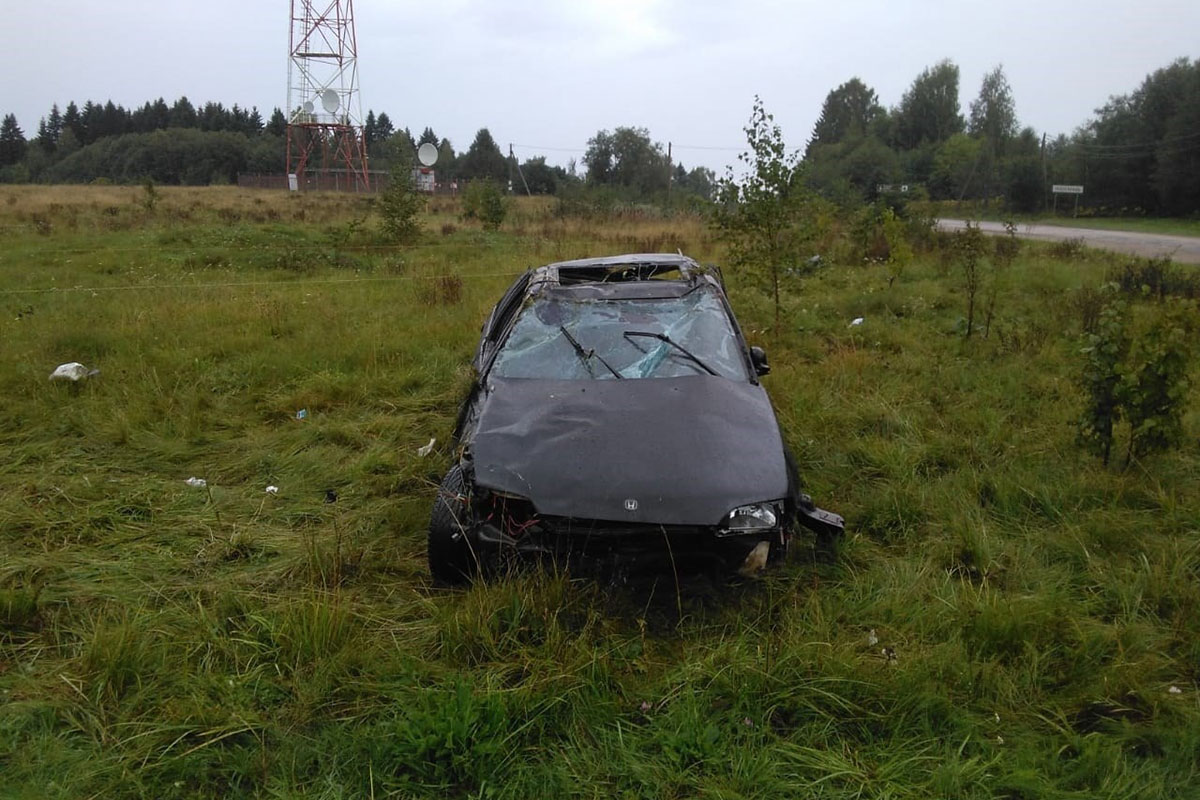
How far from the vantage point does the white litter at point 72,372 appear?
619 centimetres

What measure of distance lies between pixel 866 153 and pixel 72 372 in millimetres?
38091

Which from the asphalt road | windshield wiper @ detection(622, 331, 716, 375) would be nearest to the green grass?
the asphalt road

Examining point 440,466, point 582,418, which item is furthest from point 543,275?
point 582,418

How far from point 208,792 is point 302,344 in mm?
5722

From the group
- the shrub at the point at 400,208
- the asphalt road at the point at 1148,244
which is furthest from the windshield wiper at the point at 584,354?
the asphalt road at the point at 1148,244

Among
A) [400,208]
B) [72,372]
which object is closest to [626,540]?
[72,372]

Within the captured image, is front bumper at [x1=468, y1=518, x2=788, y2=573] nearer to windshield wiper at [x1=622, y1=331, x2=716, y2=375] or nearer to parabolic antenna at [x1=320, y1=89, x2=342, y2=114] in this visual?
windshield wiper at [x1=622, y1=331, x2=716, y2=375]

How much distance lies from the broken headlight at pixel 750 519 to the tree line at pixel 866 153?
6.38 metres

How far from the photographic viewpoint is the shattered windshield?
4.12 meters

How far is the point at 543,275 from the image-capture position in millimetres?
5227

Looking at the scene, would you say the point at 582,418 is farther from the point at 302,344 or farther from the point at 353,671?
the point at 302,344

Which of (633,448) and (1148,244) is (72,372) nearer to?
(633,448)

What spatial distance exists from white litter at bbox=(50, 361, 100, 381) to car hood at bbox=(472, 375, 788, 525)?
4396 millimetres

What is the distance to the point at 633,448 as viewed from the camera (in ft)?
10.9
